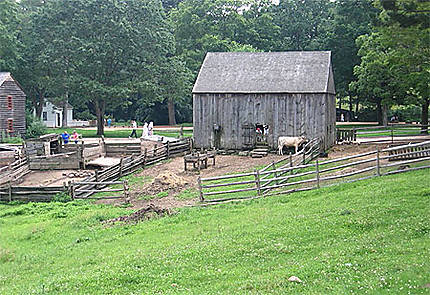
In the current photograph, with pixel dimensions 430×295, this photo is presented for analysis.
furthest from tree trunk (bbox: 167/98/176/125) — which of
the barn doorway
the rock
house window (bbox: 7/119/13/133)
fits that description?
the rock

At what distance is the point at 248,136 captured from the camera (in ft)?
118

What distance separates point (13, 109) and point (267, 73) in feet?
90.5

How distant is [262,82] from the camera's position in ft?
118

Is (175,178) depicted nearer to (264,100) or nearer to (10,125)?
(264,100)

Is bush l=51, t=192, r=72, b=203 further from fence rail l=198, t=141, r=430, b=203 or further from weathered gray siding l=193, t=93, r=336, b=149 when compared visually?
weathered gray siding l=193, t=93, r=336, b=149

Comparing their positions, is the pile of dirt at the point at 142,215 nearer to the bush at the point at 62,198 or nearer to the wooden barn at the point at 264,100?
the bush at the point at 62,198

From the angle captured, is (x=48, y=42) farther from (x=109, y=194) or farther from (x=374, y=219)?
(x=374, y=219)

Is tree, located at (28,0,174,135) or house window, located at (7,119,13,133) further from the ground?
tree, located at (28,0,174,135)

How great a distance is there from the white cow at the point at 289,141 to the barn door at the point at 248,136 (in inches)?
99.6

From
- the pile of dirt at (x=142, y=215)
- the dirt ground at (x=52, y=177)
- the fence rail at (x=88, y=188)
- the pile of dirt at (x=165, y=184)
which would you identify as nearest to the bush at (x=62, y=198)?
the fence rail at (x=88, y=188)

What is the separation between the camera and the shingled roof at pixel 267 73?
35.2 metres

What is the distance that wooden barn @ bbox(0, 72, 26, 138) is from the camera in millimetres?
50781

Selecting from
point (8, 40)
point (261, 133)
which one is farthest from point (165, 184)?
point (8, 40)

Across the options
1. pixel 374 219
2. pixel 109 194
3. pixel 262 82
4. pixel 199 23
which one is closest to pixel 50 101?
pixel 199 23
